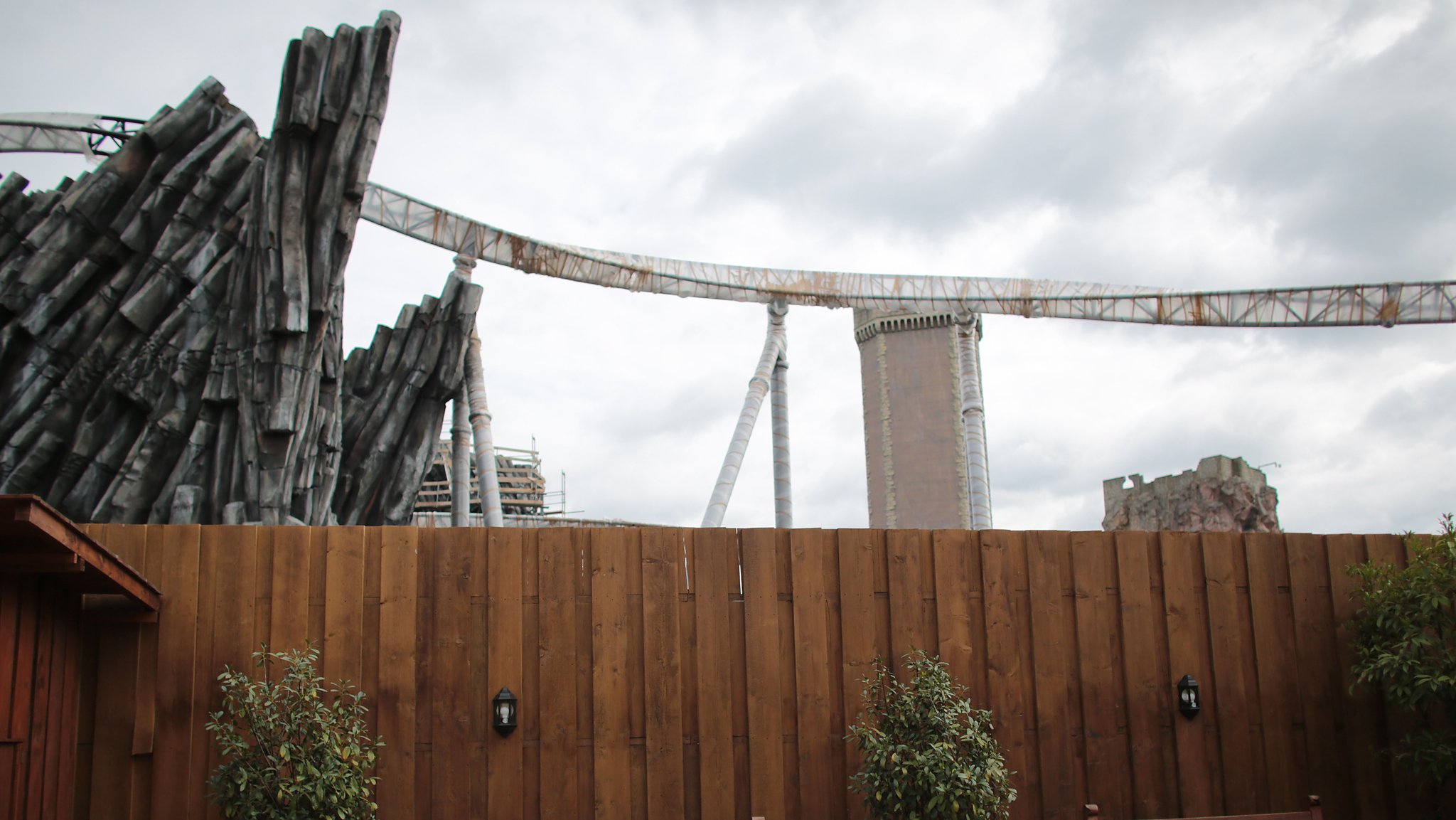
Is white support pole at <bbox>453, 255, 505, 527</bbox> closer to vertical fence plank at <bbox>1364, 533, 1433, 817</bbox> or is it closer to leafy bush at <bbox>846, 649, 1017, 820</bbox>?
leafy bush at <bbox>846, 649, 1017, 820</bbox>

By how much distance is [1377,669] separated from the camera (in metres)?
8.41

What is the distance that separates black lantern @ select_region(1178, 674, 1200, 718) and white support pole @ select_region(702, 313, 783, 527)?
17.4m

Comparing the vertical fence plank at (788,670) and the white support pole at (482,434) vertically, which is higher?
the white support pole at (482,434)

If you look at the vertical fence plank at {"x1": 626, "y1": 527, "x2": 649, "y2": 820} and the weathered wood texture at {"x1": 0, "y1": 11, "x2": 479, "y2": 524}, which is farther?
the weathered wood texture at {"x1": 0, "y1": 11, "x2": 479, "y2": 524}

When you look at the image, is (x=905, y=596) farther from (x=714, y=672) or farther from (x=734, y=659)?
(x=714, y=672)

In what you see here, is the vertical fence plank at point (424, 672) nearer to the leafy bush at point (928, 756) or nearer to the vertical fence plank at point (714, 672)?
the vertical fence plank at point (714, 672)

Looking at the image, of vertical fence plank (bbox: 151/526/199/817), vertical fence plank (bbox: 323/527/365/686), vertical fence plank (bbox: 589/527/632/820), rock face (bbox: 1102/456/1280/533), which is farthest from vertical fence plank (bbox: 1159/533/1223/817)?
rock face (bbox: 1102/456/1280/533)

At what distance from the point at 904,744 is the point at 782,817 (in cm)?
124

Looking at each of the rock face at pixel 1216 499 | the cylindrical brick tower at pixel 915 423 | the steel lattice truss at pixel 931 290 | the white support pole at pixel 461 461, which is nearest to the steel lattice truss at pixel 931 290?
the steel lattice truss at pixel 931 290

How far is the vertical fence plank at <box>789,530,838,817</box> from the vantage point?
26.5 ft

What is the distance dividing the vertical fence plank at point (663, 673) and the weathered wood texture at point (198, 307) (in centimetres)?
1175

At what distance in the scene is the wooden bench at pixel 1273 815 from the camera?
26.7ft

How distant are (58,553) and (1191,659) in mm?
8026

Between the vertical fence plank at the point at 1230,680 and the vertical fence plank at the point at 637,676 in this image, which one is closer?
the vertical fence plank at the point at 637,676
